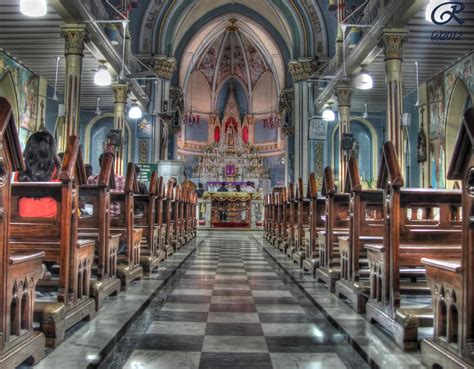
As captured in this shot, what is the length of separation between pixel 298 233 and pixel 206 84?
2685cm

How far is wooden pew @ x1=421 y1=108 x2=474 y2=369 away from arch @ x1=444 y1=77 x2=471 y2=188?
1188 cm

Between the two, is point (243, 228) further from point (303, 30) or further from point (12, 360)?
point (12, 360)

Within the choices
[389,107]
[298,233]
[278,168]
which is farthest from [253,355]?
[278,168]

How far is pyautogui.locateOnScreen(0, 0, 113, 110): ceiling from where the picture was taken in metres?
11.1

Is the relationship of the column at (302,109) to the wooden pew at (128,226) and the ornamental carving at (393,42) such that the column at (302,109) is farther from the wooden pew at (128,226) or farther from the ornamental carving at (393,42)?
the wooden pew at (128,226)

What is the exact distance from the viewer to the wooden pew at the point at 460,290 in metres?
2.29

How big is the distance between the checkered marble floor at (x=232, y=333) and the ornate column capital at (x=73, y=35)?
7.21 meters

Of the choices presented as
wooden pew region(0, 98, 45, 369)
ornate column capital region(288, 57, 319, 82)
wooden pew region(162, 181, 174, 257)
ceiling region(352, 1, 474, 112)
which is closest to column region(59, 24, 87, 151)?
wooden pew region(162, 181, 174, 257)

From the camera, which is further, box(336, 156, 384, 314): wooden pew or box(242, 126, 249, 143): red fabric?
box(242, 126, 249, 143): red fabric

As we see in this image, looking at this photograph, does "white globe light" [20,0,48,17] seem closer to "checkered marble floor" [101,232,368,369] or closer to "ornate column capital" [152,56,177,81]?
"checkered marble floor" [101,232,368,369]

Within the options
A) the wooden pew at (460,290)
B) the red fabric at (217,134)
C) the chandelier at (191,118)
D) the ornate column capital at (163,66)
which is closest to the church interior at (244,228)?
the wooden pew at (460,290)

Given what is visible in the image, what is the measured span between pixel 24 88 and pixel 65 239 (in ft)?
42.1

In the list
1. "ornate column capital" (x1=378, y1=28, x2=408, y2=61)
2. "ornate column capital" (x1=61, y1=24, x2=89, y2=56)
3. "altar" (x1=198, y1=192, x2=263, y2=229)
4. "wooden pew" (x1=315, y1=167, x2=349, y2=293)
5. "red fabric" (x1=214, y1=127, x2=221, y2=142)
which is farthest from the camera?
"red fabric" (x1=214, y1=127, x2=221, y2=142)

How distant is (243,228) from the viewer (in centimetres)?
2181
